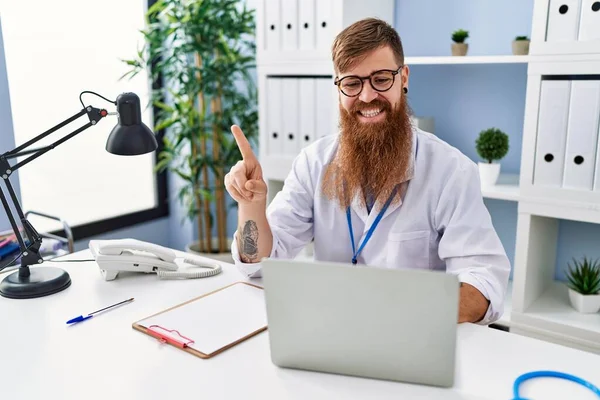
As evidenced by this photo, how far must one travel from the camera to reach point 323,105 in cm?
239

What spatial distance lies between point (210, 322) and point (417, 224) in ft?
2.07

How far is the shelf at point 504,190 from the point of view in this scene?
2.03 m

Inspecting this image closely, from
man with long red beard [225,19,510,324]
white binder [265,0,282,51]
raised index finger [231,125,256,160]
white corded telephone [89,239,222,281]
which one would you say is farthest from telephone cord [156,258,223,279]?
white binder [265,0,282,51]

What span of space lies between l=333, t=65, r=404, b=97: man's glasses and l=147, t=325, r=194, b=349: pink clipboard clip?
2.62 feet

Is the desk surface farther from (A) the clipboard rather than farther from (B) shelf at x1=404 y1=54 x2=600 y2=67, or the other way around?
(B) shelf at x1=404 y1=54 x2=600 y2=67

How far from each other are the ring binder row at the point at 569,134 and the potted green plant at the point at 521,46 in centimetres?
19

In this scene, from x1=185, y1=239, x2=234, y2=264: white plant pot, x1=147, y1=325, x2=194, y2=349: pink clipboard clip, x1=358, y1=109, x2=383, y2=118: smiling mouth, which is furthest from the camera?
x1=185, y1=239, x2=234, y2=264: white plant pot

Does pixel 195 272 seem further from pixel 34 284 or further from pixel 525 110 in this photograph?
pixel 525 110

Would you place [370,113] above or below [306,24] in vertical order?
below

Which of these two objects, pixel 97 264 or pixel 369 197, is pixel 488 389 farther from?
pixel 97 264

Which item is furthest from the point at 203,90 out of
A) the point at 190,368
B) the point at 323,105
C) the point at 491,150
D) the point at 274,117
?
the point at 190,368

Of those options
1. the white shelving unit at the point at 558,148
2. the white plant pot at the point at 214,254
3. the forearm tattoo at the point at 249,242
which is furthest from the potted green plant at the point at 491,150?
the white plant pot at the point at 214,254

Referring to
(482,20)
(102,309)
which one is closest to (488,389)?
(102,309)

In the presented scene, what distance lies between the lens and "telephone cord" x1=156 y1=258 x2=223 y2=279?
1.50 metres
